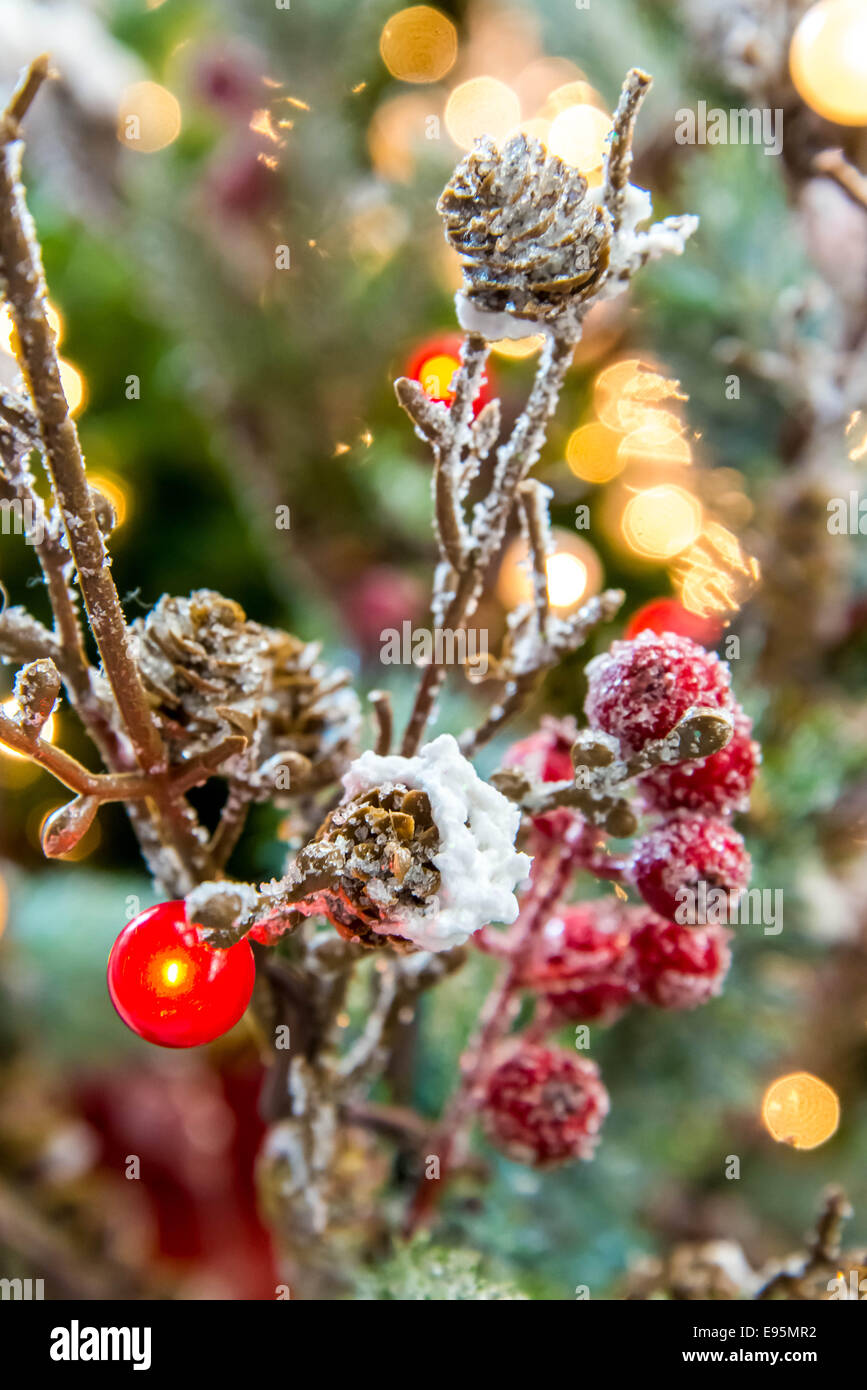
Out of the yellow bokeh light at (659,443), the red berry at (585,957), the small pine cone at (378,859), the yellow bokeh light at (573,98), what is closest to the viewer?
the small pine cone at (378,859)

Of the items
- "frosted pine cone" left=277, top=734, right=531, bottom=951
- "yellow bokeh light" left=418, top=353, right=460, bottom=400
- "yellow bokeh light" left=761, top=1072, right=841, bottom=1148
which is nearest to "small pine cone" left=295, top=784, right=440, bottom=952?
"frosted pine cone" left=277, top=734, right=531, bottom=951

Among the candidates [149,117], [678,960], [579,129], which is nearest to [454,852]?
[678,960]

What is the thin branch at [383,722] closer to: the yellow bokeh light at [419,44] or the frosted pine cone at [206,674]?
the frosted pine cone at [206,674]

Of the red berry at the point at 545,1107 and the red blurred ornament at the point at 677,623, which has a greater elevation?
the red blurred ornament at the point at 677,623

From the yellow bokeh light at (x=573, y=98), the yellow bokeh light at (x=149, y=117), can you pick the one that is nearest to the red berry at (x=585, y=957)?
the yellow bokeh light at (x=573, y=98)

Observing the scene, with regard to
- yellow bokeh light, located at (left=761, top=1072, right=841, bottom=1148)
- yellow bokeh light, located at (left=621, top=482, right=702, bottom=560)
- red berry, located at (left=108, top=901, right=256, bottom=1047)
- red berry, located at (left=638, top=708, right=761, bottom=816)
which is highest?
yellow bokeh light, located at (left=621, top=482, right=702, bottom=560)

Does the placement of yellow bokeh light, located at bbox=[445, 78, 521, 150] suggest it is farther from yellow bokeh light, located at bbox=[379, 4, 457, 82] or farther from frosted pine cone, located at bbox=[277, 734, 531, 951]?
frosted pine cone, located at bbox=[277, 734, 531, 951]

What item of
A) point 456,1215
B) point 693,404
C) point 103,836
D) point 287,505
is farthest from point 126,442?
point 456,1215

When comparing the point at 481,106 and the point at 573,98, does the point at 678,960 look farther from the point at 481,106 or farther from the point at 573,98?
the point at 481,106
